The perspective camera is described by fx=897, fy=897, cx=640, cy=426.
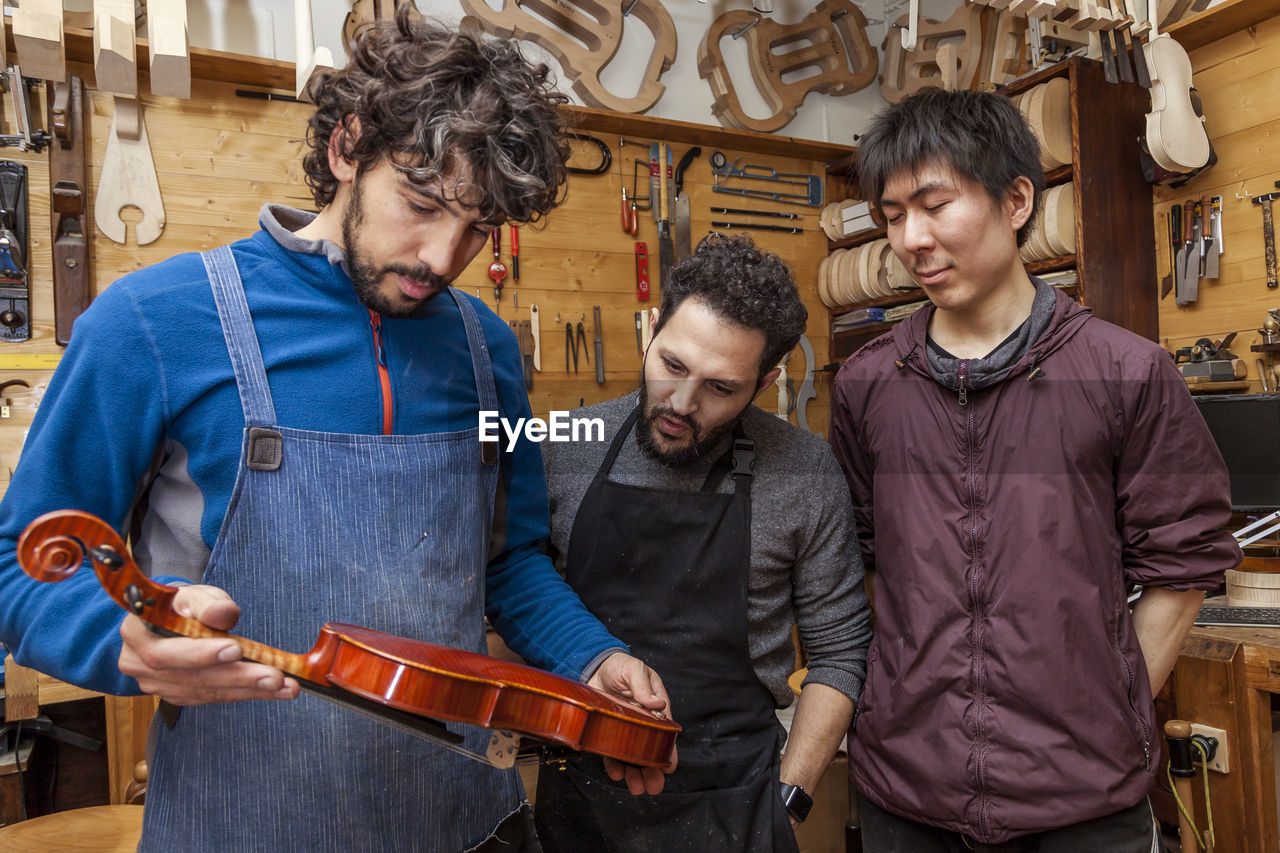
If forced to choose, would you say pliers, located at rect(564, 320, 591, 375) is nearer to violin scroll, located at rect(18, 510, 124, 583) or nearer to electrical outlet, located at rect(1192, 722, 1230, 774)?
electrical outlet, located at rect(1192, 722, 1230, 774)

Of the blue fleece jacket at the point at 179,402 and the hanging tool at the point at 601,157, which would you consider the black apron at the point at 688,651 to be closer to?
the blue fleece jacket at the point at 179,402

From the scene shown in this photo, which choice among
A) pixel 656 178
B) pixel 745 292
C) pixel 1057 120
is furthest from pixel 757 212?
pixel 745 292

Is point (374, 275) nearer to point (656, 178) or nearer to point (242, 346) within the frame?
point (242, 346)

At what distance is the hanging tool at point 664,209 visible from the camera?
11.8ft

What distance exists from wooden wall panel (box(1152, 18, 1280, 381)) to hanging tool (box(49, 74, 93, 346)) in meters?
3.57

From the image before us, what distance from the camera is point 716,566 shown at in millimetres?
1331

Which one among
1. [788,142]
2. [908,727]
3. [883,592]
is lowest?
[908,727]

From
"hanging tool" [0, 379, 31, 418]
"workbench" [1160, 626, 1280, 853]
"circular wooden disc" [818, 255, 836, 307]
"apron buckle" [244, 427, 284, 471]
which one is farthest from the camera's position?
"circular wooden disc" [818, 255, 836, 307]

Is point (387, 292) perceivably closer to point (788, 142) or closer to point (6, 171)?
point (6, 171)

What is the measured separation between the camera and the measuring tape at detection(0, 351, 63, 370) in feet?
8.91

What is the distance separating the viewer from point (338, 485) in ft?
2.91

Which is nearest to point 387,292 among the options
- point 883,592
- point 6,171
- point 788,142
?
point 883,592

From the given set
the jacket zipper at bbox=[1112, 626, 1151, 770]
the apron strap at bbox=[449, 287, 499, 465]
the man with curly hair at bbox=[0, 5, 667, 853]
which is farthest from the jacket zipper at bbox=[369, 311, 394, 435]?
the jacket zipper at bbox=[1112, 626, 1151, 770]

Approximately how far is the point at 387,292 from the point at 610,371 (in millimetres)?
2586
